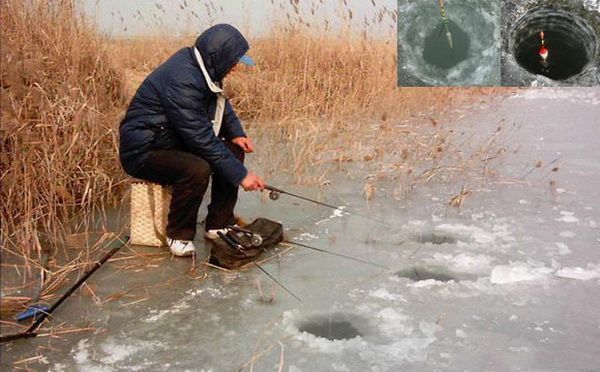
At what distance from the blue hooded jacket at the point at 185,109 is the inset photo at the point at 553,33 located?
393 cm

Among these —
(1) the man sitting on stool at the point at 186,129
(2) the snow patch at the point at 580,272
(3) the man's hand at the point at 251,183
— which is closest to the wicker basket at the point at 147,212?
(1) the man sitting on stool at the point at 186,129

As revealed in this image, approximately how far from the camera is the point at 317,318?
2301 millimetres

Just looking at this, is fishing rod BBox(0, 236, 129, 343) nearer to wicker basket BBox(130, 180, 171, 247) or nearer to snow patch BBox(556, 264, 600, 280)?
wicker basket BBox(130, 180, 171, 247)

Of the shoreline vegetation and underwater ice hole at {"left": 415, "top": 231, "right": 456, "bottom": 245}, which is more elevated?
the shoreline vegetation

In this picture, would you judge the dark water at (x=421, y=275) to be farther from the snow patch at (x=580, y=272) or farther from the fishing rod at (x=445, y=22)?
the fishing rod at (x=445, y=22)

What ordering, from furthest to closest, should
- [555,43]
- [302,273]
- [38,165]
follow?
[555,43] → [38,165] → [302,273]

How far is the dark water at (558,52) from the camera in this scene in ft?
19.0

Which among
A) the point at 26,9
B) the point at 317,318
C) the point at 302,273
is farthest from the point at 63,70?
the point at 317,318

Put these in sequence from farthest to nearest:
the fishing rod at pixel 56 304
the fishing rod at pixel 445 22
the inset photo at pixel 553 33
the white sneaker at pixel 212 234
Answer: the fishing rod at pixel 445 22 < the inset photo at pixel 553 33 < the white sneaker at pixel 212 234 < the fishing rod at pixel 56 304

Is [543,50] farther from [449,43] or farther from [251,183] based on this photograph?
[251,183]

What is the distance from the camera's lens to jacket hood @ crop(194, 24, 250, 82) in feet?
9.12

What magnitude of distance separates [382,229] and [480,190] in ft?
3.18

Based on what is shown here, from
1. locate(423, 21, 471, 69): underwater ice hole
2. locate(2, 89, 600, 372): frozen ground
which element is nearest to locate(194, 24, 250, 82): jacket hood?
locate(2, 89, 600, 372): frozen ground

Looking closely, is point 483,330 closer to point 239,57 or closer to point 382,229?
point 382,229
